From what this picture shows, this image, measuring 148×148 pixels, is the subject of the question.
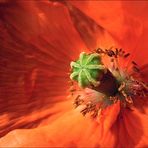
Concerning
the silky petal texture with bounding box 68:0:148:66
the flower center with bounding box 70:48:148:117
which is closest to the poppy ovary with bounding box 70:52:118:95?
the flower center with bounding box 70:48:148:117

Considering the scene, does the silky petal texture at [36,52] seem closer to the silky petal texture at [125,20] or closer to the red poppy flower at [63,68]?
the red poppy flower at [63,68]

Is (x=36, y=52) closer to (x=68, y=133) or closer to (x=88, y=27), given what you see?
(x=88, y=27)

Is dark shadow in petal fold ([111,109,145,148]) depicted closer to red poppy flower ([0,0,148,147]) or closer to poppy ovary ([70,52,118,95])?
red poppy flower ([0,0,148,147])

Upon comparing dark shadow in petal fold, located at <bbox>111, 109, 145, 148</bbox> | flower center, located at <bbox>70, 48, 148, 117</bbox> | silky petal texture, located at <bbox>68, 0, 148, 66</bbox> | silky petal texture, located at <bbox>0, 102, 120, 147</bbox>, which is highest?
silky petal texture, located at <bbox>68, 0, 148, 66</bbox>

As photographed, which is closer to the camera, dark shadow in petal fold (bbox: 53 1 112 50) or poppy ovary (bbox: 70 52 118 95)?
poppy ovary (bbox: 70 52 118 95)

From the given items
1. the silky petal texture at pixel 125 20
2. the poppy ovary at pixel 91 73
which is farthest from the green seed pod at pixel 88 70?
the silky petal texture at pixel 125 20

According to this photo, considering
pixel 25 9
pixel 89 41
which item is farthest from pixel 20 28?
pixel 89 41

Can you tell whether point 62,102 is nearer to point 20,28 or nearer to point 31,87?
point 31,87
